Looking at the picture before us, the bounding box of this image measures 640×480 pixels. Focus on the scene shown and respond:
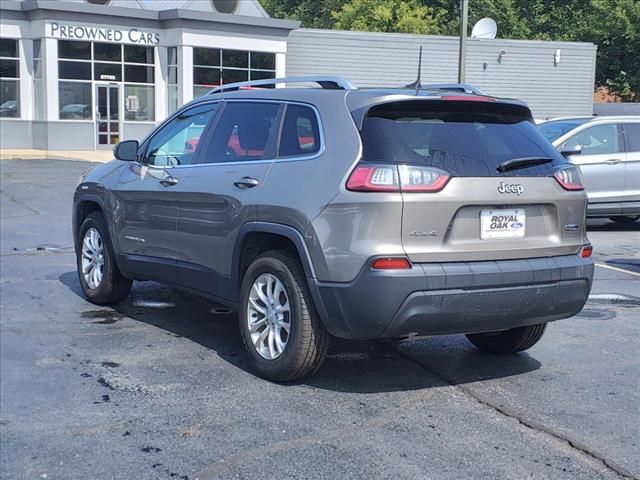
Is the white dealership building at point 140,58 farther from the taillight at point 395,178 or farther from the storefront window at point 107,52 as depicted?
the taillight at point 395,178

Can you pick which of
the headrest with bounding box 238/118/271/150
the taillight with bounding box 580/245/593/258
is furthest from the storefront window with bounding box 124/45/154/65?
the taillight with bounding box 580/245/593/258

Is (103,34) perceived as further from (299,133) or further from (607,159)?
(299,133)

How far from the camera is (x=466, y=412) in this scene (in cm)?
480

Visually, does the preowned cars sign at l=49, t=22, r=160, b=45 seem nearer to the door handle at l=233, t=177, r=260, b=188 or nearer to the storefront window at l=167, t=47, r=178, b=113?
the storefront window at l=167, t=47, r=178, b=113

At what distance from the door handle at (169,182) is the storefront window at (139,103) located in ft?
88.3

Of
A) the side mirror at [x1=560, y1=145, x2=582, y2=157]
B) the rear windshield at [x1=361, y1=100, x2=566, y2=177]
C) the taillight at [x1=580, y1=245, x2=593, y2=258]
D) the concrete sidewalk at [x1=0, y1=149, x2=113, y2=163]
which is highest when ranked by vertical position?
the rear windshield at [x1=361, y1=100, x2=566, y2=177]

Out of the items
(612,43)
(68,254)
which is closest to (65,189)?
(68,254)

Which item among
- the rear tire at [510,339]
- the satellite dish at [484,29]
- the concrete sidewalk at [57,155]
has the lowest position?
the rear tire at [510,339]

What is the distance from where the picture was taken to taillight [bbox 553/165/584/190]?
5164 millimetres

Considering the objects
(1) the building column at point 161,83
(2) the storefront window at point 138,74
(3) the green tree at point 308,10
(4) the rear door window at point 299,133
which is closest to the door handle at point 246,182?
(4) the rear door window at point 299,133

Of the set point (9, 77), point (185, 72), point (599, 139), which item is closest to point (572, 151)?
point (599, 139)

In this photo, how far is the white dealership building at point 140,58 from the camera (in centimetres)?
3042

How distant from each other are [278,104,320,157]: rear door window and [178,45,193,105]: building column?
26925mm

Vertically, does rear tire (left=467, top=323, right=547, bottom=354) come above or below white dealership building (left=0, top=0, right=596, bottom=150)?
below
